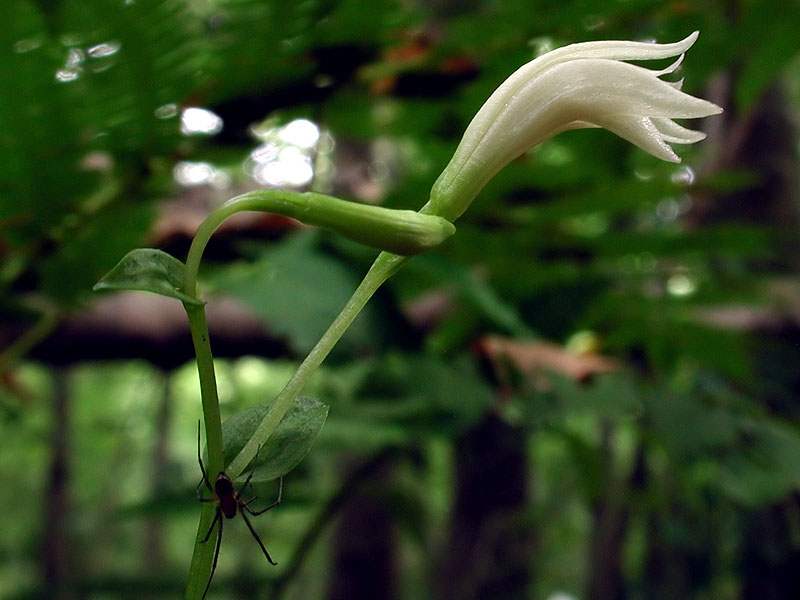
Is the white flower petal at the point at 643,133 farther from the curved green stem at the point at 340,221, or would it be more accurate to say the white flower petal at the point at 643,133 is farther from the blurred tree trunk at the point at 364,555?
the blurred tree trunk at the point at 364,555

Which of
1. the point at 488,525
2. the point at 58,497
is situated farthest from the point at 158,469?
the point at 488,525

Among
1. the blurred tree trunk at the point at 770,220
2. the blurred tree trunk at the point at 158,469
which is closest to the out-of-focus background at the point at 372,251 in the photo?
the blurred tree trunk at the point at 770,220

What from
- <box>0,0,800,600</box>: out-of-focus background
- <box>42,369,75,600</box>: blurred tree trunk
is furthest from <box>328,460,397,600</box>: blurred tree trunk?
<box>42,369,75,600</box>: blurred tree trunk

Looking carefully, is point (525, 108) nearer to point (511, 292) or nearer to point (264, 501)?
point (511, 292)

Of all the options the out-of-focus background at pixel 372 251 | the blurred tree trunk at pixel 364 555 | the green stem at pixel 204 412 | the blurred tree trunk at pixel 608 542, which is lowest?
the blurred tree trunk at pixel 608 542

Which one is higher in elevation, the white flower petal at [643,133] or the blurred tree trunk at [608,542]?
the white flower petal at [643,133]

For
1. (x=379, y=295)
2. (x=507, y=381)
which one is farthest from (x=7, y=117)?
(x=507, y=381)

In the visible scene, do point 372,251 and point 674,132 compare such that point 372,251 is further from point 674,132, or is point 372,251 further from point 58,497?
point 58,497
